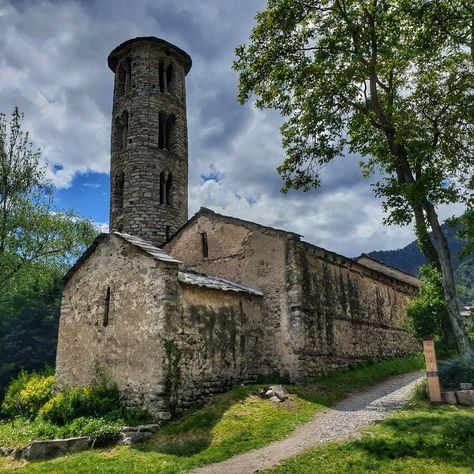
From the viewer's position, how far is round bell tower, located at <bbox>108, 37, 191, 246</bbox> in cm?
2259

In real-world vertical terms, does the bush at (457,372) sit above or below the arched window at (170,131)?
below

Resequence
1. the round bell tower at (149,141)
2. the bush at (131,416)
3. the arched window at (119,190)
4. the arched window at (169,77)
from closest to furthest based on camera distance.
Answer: the bush at (131,416)
the round bell tower at (149,141)
the arched window at (119,190)
the arched window at (169,77)

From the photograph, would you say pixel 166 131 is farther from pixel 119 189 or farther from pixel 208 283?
pixel 208 283

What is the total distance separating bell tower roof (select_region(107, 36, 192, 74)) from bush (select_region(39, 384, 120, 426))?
65.4ft

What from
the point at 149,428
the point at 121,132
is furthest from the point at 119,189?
the point at 149,428

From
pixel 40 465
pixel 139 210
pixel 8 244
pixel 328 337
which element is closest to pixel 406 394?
pixel 328 337

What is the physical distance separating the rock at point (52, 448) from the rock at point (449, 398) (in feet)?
29.1

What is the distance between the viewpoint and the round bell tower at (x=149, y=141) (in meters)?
22.6

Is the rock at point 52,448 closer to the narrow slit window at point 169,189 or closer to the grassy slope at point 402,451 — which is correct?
the grassy slope at point 402,451

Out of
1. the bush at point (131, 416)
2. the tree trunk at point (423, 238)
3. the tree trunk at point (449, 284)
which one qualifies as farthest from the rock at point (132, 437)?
the tree trunk at point (423, 238)

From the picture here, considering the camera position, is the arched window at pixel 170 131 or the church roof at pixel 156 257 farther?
the arched window at pixel 170 131

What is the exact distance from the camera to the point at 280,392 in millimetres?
12727

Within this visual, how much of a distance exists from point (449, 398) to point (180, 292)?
7.63 m

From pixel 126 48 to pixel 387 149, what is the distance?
651 inches
